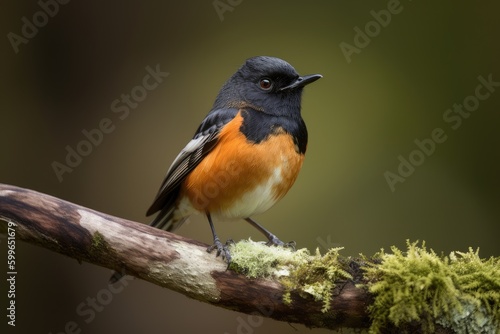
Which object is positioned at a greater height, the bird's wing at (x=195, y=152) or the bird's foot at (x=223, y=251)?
the bird's wing at (x=195, y=152)

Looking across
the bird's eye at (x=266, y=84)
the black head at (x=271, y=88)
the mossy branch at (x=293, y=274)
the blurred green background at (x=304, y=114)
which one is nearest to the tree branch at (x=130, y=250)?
the mossy branch at (x=293, y=274)

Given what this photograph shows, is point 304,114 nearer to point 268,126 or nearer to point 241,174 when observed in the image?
point 268,126

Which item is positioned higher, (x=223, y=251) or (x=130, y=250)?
(x=223, y=251)

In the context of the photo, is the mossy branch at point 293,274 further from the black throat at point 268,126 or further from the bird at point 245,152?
the black throat at point 268,126

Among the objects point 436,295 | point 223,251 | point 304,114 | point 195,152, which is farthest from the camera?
point 304,114

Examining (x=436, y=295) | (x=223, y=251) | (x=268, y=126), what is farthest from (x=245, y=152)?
(x=436, y=295)

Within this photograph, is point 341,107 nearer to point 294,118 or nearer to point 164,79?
point 164,79

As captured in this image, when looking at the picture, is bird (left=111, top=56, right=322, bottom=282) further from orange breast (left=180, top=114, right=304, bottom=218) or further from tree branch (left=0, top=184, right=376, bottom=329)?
tree branch (left=0, top=184, right=376, bottom=329)
